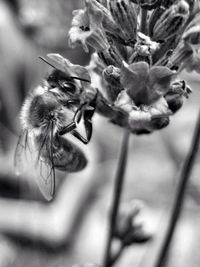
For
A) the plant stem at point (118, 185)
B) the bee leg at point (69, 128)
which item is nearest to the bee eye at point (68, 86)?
the bee leg at point (69, 128)

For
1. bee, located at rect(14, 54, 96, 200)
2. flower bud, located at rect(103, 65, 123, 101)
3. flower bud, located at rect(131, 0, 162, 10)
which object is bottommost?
bee, located at rect(14, 54, 96, 200)

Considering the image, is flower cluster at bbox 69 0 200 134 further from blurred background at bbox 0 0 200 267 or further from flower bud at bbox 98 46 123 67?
blurred background at bbox 0 0 200 267

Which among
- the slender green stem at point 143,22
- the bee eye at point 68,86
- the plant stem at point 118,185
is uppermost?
the slender green stem at point 143,22

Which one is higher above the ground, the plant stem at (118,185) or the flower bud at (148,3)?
the flower bud at (148,3)

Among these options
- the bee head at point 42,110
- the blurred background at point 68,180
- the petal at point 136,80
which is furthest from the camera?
the blurred background at point 68,180

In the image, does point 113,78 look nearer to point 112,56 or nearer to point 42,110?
point 112,56

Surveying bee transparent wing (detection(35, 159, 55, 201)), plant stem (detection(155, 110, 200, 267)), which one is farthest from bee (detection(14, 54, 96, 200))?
plant stem (detection(155, 110, 200, 267))

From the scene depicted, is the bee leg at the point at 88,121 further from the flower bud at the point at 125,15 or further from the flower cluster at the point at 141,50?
the flower bud at the point at 125,15
